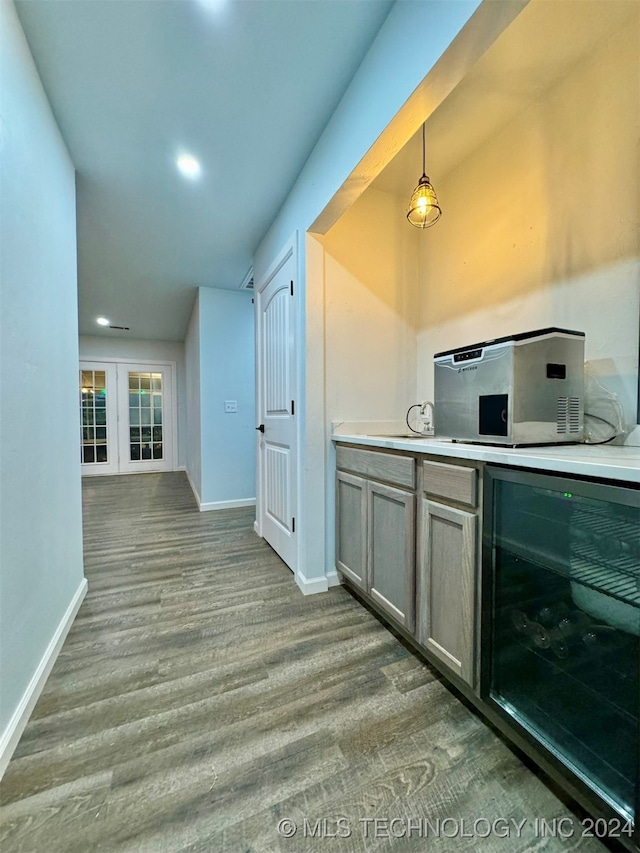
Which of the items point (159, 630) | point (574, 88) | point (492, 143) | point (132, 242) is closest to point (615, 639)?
point (159, 630)

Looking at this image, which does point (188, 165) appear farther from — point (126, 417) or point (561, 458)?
point (126, 417)

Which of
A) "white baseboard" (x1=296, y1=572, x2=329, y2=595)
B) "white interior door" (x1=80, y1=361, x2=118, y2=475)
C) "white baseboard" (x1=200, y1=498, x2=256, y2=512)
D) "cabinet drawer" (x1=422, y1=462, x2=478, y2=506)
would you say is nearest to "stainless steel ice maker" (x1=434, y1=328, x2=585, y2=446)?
"cabinet drawer" (x1=422, y1=462, x2=478, y2=506)

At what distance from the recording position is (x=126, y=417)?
6.18m

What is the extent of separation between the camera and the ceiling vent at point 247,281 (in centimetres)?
343

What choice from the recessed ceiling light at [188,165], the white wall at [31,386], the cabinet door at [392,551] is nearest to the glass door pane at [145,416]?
the white wall at [31,386]

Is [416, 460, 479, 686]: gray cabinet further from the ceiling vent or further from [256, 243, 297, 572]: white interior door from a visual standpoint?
the ceiling vent

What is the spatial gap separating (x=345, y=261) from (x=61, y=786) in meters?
2.48

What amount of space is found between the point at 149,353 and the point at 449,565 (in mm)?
6446

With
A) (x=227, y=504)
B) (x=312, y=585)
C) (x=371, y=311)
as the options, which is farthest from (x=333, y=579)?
(x=227, y=504)

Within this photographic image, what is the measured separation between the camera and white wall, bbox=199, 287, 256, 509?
152 inches

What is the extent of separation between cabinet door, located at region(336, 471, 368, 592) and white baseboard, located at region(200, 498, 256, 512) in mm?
2197

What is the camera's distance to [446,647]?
124 cm

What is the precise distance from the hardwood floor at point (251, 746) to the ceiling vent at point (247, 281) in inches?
116

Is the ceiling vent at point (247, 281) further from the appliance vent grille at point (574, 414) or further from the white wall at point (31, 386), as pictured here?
the appliance vent grille at point (574, 414)
